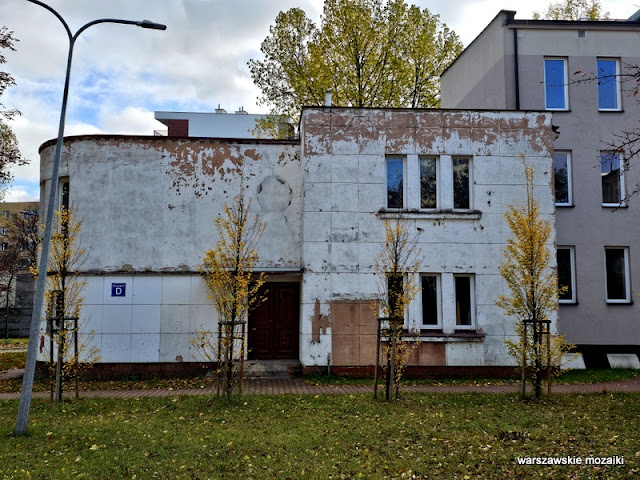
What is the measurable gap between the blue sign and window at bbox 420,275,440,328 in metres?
8.48

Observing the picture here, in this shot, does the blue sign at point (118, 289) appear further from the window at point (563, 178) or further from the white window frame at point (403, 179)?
the window at point (563, 178)

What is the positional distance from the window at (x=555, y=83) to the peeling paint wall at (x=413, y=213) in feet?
12.8

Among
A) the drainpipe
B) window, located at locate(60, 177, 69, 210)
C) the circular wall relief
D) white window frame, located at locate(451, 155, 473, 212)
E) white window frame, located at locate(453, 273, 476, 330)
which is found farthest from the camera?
the drainpipe

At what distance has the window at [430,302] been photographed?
15.9 metres

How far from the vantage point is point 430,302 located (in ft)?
52.2

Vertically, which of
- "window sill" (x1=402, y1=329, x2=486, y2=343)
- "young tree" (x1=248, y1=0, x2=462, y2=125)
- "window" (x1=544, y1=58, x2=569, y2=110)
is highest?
"young tree" (x1=248, y1=0, x2=462, y2=125)

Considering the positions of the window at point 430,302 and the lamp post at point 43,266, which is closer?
the lamp post at point 43,266

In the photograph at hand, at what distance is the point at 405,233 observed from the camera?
50.9 ft

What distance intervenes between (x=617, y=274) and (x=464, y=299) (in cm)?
676

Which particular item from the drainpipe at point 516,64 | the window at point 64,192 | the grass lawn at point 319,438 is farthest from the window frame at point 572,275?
the window at point 64,192

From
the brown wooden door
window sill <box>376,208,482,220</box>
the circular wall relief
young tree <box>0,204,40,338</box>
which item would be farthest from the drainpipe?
young tree <box>0,204,40,338</box>

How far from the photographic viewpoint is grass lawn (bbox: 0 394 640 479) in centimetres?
736

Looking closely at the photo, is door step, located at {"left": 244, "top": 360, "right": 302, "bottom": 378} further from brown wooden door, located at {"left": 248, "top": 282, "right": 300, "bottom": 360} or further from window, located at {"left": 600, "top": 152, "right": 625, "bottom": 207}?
window, located at {"left": 600, "top": 152, "right": 625, "bottom": 207}

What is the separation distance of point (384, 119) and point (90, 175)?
345 inches
